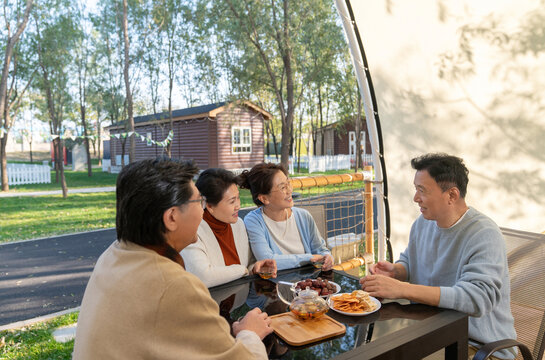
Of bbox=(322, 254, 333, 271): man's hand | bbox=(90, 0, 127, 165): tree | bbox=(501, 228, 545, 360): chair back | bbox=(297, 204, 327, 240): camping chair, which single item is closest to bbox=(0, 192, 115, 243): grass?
bbox=(297, 204, 327, 240): camping chair

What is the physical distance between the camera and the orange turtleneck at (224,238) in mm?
2455

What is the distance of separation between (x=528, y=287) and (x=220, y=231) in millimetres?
1834

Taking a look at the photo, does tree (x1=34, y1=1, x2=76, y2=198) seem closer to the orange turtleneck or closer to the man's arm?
the orange turtleneck

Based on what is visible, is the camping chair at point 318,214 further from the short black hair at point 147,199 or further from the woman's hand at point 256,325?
the short black hair at point 147,199

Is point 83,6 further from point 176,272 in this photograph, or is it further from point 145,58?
point 176,272

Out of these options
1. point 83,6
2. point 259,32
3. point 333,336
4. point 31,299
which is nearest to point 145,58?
point 83,6

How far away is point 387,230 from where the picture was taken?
4.08 m

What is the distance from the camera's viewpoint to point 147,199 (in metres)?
1.11

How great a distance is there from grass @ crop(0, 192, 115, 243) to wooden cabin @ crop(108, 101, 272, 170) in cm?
709

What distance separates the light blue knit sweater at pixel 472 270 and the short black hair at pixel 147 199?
1.32 m

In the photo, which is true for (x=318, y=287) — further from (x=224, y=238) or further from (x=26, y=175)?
(x=26, y=175)

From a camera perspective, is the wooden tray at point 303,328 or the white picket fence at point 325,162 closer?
the wooden tray at point 303,328

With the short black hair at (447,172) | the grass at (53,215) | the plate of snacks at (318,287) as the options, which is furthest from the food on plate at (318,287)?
the grass at (53,215)

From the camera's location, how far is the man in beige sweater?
→ 993 mm
